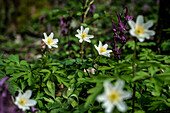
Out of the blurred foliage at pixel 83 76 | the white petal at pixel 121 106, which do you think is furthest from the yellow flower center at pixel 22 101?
the white petal at pixel 121 106

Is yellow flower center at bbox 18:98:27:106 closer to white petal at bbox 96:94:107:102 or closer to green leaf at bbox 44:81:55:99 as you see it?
green leaf at bbox 44:81:55:99

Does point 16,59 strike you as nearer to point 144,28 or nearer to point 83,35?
point 83,35

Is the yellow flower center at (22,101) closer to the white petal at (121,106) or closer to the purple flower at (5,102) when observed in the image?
the purple flower at (5,102)

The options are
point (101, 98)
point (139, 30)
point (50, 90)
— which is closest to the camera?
point (101, 98)

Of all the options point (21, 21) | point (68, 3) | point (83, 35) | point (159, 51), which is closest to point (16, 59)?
point (83, 35)

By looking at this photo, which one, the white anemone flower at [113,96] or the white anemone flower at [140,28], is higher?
the white anemone flower at [140,28]

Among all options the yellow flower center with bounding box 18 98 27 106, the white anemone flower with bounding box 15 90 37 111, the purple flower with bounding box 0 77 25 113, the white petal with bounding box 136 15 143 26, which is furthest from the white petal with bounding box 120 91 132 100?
the purple flower with bounding box 0 77 25 113

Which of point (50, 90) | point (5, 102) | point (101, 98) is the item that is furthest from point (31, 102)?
point (101, 98)

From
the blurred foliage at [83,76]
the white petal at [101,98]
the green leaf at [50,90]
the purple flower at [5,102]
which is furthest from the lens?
the green leaf at [50,90]

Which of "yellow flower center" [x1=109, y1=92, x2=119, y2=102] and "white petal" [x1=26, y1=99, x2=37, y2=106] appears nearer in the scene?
"yellow flower center" [x1=109, y1=92, x2=119, y2=102]

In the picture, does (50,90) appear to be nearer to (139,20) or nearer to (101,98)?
(101,98)

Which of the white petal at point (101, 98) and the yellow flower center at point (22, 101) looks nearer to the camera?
the white petal at point (101, 98)
